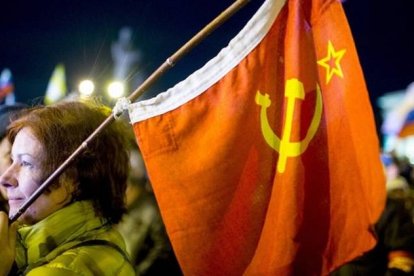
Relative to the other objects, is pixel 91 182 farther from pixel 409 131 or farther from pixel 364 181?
pixel 409 131

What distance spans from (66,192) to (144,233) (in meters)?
2.05

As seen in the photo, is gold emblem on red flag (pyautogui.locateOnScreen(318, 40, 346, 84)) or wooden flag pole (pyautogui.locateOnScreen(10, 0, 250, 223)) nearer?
wooden flag pole (pyautogui.locateOnScreen(10, 0, 250, 223))

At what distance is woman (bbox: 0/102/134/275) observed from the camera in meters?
1.77

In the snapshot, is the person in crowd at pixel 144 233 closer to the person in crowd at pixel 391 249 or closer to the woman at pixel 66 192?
the person in crowd at pixel 391 249

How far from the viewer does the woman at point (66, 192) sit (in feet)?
5.82

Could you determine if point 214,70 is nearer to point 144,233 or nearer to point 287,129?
point 287,129

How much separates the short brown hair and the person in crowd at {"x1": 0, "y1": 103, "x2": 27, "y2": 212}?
0.62m

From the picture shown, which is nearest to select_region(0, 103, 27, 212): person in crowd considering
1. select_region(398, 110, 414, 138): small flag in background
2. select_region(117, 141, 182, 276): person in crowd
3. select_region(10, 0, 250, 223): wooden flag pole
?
select_region(10, 0, 250, 223): wooden flag pole

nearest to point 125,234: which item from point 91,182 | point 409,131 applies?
point 91,182

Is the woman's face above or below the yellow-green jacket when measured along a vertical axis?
above

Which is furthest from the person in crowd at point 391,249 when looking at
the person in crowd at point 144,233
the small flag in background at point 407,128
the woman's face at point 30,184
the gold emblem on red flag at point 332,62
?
the small flag in background at point 407,128

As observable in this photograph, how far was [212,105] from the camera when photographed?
1.91 metres

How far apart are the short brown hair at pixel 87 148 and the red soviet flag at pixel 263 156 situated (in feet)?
0.51

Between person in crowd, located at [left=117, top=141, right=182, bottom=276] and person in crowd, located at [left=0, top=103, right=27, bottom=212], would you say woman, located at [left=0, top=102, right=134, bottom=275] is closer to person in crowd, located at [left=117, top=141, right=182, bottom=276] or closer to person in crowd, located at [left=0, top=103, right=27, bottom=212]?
person in crowd, located at [left=0, top=103, right=27, bottom=212]
